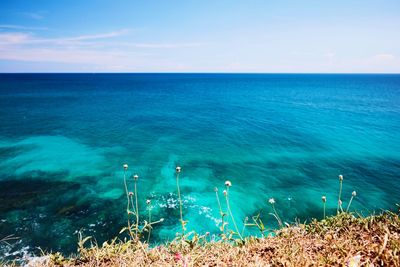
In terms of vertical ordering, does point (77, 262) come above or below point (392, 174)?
above

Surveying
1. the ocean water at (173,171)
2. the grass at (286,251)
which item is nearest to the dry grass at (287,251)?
the grass at (286,251)

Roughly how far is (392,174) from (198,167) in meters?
14.0

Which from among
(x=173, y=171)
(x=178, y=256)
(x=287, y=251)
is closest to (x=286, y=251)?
(x=287, y=251)

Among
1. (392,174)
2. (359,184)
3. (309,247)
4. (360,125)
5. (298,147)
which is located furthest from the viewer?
(360,125)

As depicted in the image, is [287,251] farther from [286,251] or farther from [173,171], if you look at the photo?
[173,171]

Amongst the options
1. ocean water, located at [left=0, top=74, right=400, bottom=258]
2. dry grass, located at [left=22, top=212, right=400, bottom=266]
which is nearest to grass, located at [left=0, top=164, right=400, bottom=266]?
dry grass, located at [left=22, top=212, right=400, bottom=266]

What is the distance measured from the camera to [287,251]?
→ 3.31 meters

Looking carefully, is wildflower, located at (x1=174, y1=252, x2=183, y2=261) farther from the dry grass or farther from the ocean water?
the ocean water

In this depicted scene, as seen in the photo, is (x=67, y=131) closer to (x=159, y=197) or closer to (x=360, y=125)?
(x=159, y=197)

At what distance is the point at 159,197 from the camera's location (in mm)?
13930

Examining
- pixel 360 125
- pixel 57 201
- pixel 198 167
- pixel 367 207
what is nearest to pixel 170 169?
pixel 198 167

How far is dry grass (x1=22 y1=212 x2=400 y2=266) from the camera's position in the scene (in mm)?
2955

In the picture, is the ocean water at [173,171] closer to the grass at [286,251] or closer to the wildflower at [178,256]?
the grass at [286,251]

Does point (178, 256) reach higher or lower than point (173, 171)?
higher
